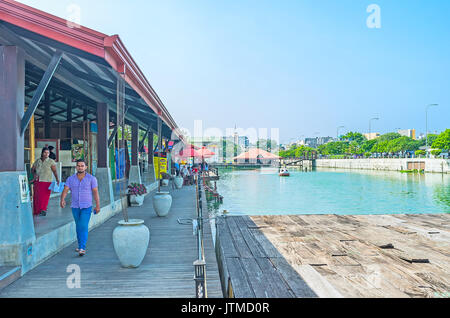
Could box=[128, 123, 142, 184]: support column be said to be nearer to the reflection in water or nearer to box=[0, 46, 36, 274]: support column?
box=[0, 46, 36, 274]: support column

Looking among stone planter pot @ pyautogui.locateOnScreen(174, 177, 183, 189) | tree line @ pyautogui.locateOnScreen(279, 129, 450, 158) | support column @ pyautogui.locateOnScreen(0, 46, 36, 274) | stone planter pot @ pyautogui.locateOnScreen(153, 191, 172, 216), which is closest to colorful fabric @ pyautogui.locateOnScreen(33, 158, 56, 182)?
support column @ pyautogui.locateOnScreen(0, 46, 36, 274)

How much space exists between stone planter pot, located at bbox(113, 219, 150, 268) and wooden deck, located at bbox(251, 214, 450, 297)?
2.92m

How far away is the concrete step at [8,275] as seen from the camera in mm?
4502

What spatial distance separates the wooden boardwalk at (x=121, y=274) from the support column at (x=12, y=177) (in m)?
0.42

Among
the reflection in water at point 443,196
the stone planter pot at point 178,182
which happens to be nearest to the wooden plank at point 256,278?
the stone planter pot at point 178,182

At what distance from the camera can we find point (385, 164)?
7700cm

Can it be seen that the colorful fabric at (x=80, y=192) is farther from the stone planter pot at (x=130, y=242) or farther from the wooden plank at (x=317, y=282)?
the wooden plank at (x=317, y=282)


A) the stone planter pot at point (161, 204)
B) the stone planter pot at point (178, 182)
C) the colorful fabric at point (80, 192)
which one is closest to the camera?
the colorful fabric at point (80, 192)

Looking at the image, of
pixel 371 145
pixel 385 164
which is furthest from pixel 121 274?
pixel 371 145

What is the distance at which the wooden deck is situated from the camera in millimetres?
6006

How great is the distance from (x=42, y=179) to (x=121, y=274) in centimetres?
353
